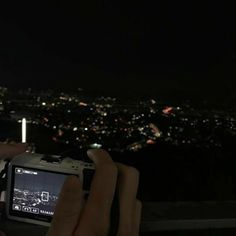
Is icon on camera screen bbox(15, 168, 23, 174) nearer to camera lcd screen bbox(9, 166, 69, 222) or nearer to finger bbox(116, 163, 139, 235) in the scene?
camera lcd screen bbox(9, 166, 69, 222)

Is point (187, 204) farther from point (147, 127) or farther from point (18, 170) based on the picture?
point (147, 127)

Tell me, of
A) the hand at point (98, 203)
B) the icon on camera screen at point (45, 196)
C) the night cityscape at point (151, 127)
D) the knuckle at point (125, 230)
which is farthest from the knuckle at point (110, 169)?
the night cityscape at point (151, 127)

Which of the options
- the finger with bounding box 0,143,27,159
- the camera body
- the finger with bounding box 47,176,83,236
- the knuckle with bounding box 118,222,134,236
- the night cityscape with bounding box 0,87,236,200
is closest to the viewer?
the finger with bounding box 47,176,83,236

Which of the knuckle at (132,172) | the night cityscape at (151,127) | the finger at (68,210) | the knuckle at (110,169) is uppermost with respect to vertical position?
the knuckle at (110,169)

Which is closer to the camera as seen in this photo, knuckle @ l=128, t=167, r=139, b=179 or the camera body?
knuckle @ l=128, t=167, r=139, b=179

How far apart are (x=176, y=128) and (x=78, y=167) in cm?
Answer: 1053

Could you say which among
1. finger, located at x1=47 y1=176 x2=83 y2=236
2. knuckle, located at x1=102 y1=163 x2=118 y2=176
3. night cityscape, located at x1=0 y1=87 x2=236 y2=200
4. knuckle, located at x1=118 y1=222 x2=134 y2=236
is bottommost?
night cityscape, located at x1=0 y1=87 x2=236 y2=200

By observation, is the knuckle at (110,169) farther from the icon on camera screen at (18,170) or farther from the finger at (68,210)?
the icon on camera screen at (18,170)

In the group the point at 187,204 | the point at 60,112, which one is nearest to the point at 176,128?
the point at 60,112

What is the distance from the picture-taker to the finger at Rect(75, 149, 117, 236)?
1.25 metres

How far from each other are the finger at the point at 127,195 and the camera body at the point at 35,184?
37cm

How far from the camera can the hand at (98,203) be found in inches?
48.5

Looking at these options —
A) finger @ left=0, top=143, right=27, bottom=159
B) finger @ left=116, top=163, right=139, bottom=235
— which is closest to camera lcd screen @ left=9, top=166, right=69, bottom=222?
finger @ left=0, top=143, right=27, bottom=159

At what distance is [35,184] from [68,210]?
2.00 feet
